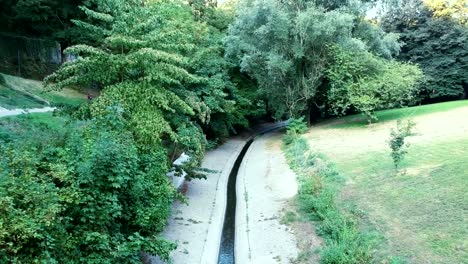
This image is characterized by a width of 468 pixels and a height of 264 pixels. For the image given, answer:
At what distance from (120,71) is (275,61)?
16.1 metres

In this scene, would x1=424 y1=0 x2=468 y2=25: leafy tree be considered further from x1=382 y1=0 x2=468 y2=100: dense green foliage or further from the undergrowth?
the undergrowth

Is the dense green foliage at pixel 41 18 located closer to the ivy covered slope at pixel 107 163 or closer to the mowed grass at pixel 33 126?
the mowed grass at pixel 33 126

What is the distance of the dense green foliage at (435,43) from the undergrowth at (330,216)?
2806 centimetres

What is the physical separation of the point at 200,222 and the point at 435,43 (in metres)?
37.8

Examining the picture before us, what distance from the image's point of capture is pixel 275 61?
93.7ft

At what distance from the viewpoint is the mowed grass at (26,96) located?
20391mm

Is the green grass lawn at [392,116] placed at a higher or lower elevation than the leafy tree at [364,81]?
lower

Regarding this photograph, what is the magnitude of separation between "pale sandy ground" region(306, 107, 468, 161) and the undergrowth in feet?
7.37

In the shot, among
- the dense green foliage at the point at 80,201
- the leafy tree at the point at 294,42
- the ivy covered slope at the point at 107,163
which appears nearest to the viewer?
the dense green foliage at the point at 80,201

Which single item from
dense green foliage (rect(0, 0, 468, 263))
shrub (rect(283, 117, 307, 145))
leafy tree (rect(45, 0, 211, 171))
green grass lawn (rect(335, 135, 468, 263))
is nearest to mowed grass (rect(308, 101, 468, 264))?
green grass lawn (rect(335, 135, 468, 263))

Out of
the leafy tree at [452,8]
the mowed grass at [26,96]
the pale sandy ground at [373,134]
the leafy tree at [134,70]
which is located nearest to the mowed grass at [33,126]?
the mowed grass at [26,96]

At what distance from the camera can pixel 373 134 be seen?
2670 centimetres

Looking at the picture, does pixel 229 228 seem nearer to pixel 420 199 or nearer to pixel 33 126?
pixel 420 199

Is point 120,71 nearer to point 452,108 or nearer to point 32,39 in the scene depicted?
point 32,39
